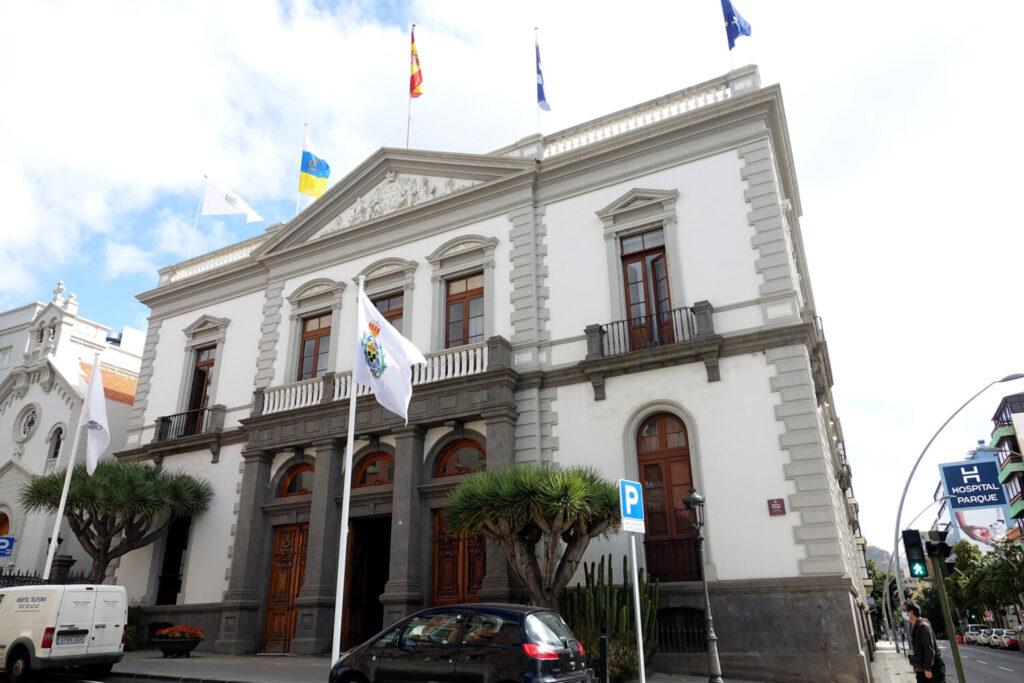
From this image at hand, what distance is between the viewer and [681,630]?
13930 mm

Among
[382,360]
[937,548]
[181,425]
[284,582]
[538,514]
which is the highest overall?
[181,425]

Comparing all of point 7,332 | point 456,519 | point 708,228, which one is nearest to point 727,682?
point 456,519

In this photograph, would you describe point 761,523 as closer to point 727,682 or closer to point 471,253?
point 727,682

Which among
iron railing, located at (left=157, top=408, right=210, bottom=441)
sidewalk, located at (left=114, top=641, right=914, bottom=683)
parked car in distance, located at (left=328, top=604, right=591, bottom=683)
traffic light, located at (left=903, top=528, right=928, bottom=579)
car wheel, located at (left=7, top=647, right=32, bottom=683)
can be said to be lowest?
sidewalk, located at (left=114, top=641, right=914, bottom=683)

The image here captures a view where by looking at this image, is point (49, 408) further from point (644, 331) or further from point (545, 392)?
point (644, 331)

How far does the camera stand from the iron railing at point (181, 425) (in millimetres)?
22734

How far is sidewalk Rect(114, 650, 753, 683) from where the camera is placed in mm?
12680

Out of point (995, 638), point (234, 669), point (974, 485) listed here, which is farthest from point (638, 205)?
point (995, 638)

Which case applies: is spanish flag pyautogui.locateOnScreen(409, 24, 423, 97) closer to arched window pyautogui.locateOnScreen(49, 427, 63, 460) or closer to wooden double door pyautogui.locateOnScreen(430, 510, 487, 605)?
wooden double door pyautogui.locateOnScreen(430, 510, 487, 605)

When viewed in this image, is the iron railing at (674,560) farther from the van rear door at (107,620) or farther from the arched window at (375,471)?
the van rear door at (107,620)

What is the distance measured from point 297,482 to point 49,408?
593 inches

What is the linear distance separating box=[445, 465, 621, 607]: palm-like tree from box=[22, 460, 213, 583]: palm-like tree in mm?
10477

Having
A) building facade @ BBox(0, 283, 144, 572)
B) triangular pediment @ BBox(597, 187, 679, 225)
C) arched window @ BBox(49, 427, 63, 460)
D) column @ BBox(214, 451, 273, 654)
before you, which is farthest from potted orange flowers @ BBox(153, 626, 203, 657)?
triangular pediment @ BBox(597, 187, 679, 225)

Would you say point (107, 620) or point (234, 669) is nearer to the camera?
point (107, 620)
